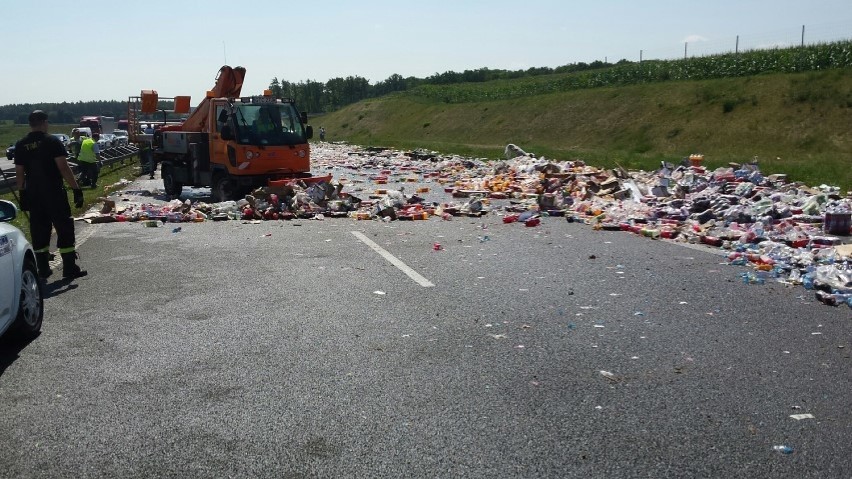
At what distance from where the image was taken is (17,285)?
6.32m

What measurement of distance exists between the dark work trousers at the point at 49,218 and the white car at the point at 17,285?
2.39 metres

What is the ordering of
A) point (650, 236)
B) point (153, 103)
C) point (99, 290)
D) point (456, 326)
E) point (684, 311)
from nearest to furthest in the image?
point (456, 326) < point (684, 311) < point (99, 290) < point (650, 236) < point (153, 103)

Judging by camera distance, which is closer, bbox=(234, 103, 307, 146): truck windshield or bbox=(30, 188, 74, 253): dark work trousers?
bbox=(30, 188, 74, 253): dark work trousers

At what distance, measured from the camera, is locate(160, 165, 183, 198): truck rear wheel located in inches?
867

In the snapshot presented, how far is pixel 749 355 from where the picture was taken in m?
5.96

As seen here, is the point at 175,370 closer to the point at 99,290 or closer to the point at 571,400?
the point at 571,400

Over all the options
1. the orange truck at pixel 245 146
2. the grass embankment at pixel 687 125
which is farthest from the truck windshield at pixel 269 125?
the grass embankment at pixel 687 125

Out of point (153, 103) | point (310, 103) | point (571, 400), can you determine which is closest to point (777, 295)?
point (571, 400)

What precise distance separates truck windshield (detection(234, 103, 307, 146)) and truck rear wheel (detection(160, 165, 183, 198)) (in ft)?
13.4

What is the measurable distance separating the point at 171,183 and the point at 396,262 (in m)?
13.7

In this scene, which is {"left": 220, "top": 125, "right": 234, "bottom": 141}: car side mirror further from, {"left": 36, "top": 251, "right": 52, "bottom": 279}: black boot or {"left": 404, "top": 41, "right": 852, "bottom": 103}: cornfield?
{"left": 404, "top": 41, "right": 852, "bottom": 103}: cornfield

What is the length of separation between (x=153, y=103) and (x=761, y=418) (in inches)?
1225

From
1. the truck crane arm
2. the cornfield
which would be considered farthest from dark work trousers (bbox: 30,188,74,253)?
the cornfield

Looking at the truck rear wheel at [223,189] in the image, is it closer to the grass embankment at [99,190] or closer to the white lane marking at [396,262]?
the grass embankment at [99,190]
